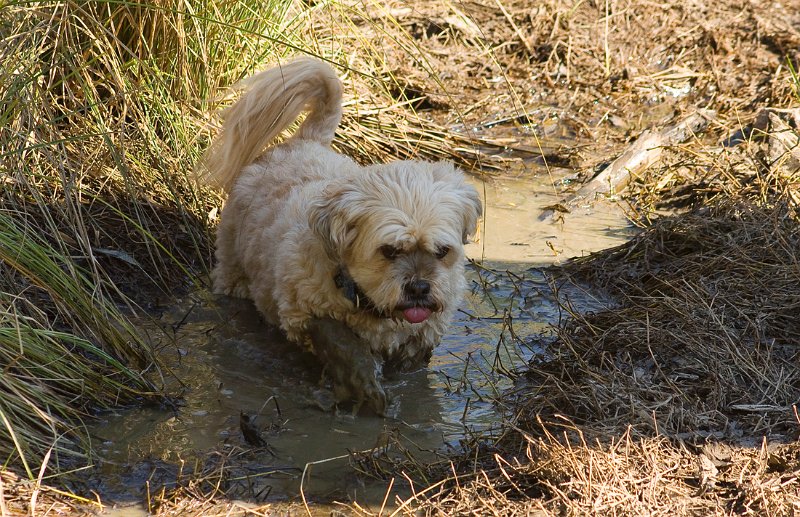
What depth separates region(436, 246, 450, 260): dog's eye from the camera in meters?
4.35

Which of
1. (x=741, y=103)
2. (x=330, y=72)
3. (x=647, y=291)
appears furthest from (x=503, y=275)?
(x=741, y=103)

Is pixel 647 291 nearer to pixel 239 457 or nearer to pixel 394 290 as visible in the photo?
pixel 394 290

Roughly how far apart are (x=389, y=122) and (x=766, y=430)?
14.5ft

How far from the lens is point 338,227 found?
14.2ft

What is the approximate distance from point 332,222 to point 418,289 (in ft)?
1.58

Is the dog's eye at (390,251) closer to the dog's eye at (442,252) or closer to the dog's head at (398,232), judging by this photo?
the dog's head at (398,232)

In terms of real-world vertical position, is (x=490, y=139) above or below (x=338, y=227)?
below

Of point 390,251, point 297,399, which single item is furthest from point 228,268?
point 390,251

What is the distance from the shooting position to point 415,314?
4.35 meters

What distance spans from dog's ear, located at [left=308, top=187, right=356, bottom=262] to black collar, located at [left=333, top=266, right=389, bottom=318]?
0.27 feet

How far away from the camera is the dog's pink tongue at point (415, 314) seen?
4.34m

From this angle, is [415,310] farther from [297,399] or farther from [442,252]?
[297,399]

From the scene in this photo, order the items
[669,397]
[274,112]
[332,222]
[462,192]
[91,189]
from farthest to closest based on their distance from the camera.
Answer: [91,189] < [274,112] < [462,192] < [332,222] < [669,397]

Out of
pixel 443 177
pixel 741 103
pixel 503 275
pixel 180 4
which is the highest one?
pixel 180 4
